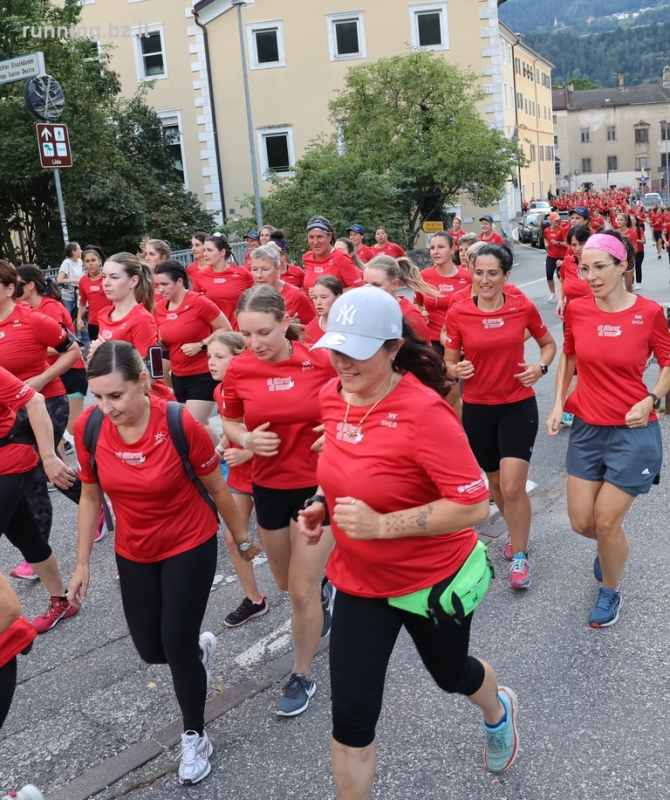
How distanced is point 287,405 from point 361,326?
145 cm

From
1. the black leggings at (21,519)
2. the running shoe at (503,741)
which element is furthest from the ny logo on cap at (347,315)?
the black leggings at (21,519)

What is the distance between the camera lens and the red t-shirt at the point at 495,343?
212 inches

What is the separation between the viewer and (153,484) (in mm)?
3553

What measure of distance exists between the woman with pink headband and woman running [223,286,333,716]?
1.49 meters

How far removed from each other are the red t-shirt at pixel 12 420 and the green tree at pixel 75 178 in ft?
60.7

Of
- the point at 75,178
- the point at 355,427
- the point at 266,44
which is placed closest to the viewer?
the point at 355,427

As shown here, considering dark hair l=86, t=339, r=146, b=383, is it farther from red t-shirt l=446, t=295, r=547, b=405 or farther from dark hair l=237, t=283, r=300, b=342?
red t-shirt l=446, t=295, r=547, b=405

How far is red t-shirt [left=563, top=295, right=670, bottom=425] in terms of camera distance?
457cm

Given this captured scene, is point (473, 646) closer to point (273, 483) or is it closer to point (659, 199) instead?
point (273, 483)

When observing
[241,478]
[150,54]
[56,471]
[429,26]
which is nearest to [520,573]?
[241,478]

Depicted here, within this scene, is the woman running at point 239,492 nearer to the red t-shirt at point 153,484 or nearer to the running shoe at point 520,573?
the red t-shirt at point 153,484

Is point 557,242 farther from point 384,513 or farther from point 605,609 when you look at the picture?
point 384,513

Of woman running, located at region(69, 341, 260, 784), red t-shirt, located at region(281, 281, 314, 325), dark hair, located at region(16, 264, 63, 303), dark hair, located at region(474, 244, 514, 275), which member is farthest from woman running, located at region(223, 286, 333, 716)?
dark hair, located at region(16, 264, 63, 303)

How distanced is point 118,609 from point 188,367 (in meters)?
2.46
